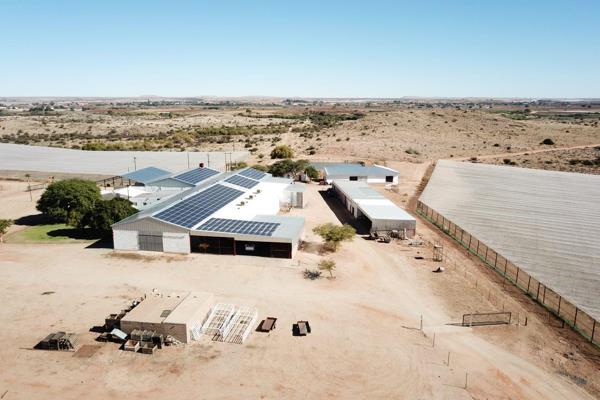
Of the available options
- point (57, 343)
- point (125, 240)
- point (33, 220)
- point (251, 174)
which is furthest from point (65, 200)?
point (57, 343)

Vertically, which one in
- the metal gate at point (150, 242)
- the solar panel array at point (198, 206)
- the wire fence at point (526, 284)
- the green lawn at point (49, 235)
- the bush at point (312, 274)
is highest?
the solar panel array at point (198, 206)

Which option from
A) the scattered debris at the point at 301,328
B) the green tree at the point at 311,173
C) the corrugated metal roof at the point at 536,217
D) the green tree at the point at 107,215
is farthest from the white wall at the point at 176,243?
the green tree at the point at 311,173

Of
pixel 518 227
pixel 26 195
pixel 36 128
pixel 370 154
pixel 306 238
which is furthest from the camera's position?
pixel 36 128

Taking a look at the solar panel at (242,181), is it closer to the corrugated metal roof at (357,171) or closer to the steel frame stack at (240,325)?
the corrugated metal roof at (357,171)

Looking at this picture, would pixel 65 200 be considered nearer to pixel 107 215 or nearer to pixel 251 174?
pixel 107 215

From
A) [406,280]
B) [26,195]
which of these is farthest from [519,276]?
[26,195]

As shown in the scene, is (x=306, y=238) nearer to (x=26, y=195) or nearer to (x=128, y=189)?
(x=128, y=189)

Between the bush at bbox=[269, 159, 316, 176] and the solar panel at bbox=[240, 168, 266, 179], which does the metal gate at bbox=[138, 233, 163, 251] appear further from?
the bush at bbox=[269, 159, 316, 176]
